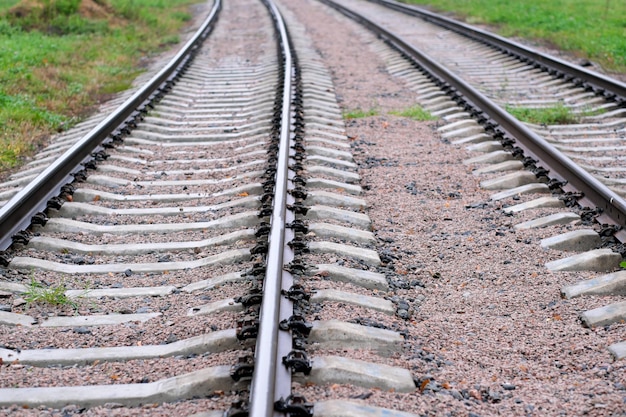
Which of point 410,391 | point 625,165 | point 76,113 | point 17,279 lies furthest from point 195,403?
point 76,113

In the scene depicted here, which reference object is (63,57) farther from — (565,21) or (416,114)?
(565,21)

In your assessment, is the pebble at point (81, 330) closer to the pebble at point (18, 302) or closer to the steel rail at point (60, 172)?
the pebble at point (18, 302)

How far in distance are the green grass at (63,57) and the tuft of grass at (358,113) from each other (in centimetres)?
312

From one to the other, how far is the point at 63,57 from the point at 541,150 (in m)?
8.28

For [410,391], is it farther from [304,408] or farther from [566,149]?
[566,149]

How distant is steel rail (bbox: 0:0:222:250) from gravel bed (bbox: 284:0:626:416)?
1.88 m

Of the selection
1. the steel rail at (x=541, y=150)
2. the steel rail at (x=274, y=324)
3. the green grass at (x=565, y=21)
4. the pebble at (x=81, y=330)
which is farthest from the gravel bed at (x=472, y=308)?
the green grass at (x=565, y=21)

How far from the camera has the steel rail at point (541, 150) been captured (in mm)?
4574

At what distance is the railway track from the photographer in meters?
2.93

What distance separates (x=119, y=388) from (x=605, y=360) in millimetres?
2044

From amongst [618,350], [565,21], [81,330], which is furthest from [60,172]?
[565,21]

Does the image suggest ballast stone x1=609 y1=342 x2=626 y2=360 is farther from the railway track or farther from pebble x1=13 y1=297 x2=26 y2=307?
pebble x1=13 y1=297 x2=26 y2=307

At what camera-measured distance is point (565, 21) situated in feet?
50.1

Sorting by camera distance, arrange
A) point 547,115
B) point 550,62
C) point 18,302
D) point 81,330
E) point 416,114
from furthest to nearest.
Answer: point 550,62, point 416,114, point 547,115, point 18,302, point 81,330
